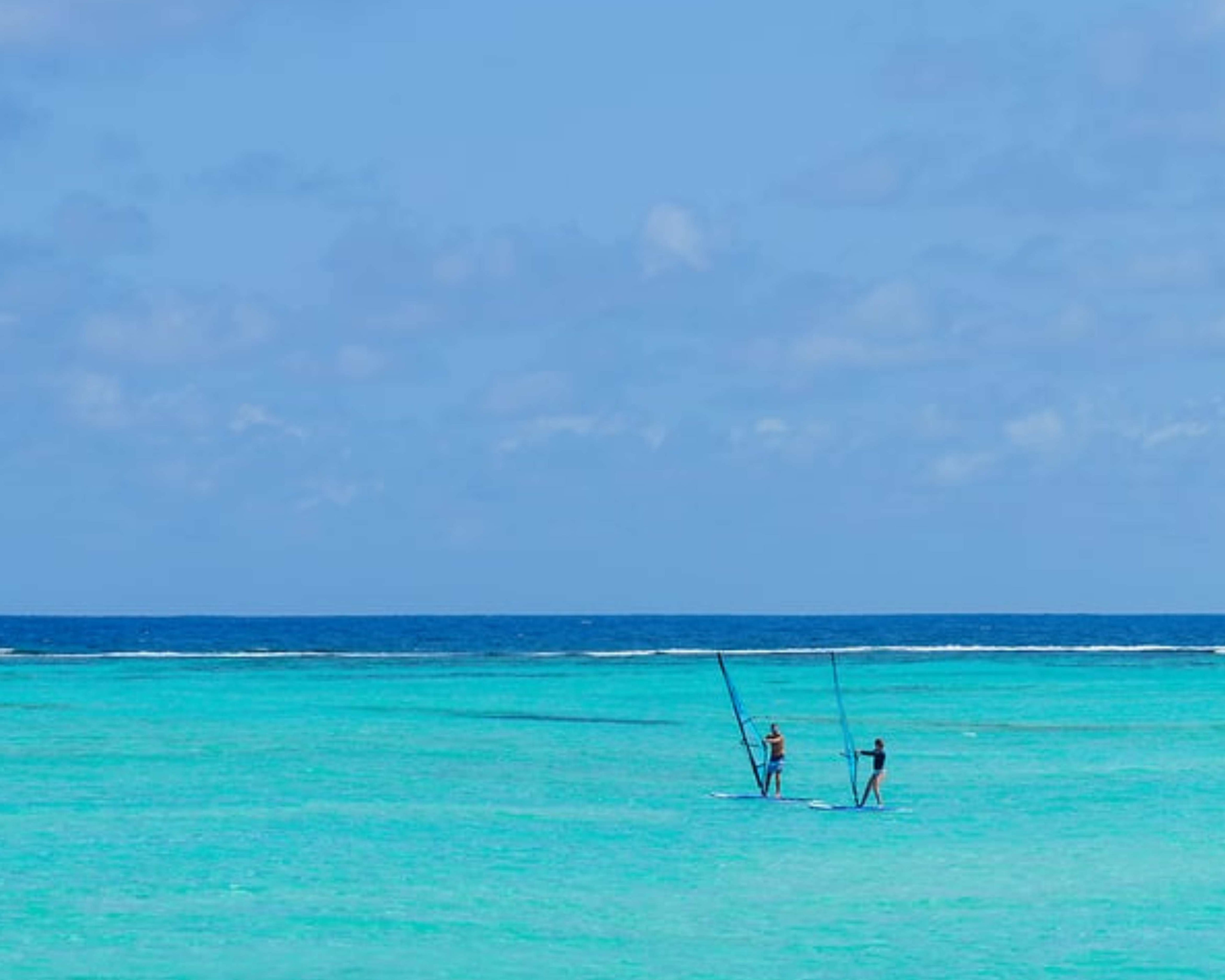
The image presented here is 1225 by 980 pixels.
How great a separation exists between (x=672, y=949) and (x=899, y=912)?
406 cm

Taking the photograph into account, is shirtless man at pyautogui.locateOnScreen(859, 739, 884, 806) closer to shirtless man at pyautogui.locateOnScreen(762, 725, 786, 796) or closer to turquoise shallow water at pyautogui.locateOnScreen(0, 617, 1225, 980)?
turquoise shallow water at pyautogui.locateOnScreen(0, 617, 1225, 980)

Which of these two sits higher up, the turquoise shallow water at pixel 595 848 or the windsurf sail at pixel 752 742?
the windsurf sail at pixel 752 742

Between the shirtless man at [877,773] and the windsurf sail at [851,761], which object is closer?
the shirtless man at [877,773]

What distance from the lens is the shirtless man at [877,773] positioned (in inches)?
1555

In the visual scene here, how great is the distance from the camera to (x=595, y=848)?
1395 inches

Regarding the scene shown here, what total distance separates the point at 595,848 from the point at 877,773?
24.7 feet

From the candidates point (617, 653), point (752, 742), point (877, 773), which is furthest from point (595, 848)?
point (617, 653)

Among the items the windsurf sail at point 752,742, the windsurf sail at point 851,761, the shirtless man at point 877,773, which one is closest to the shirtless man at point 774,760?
the windsurf sail at point 752,742

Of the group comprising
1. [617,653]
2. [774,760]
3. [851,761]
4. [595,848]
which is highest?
[617,653]

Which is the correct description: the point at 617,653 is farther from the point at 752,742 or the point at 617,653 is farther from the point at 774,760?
the point at 774,760

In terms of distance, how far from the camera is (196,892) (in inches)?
1225

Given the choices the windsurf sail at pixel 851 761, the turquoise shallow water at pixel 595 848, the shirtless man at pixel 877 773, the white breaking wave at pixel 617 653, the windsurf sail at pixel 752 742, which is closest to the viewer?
the turquoise shallow water at pixel 595 848

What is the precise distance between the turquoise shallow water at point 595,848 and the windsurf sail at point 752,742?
27.7 inches

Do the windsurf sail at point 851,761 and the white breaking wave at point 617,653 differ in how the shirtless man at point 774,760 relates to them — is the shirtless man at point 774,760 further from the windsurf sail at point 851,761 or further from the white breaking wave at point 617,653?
the white breaking wave at point 617,653
